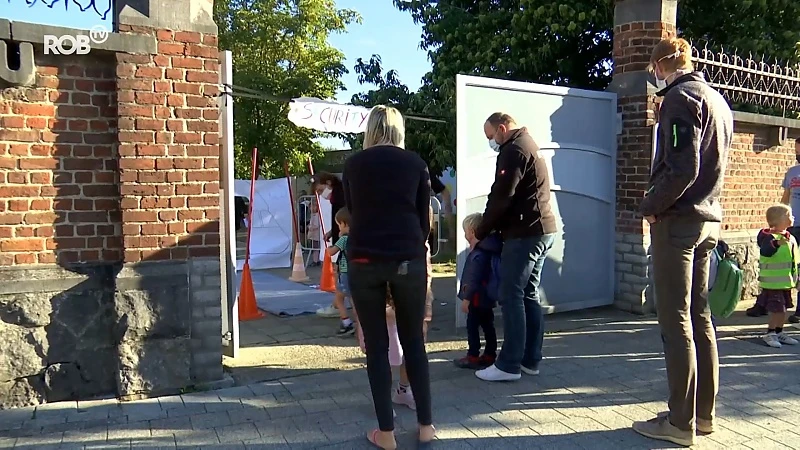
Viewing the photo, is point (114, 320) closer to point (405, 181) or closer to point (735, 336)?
point (405, 181)

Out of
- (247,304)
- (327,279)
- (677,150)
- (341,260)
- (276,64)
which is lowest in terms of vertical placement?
(247,304)

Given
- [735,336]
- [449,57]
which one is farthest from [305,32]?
[735,336]

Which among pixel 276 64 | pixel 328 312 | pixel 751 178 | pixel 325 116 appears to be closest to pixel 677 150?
pixel 325 116

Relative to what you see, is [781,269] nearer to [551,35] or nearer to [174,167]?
[174,167]

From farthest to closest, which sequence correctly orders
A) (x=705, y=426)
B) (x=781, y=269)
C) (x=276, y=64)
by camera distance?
1. (x=276, y=64)
2. (x=781, y=269)
3. (x=705, y=426)

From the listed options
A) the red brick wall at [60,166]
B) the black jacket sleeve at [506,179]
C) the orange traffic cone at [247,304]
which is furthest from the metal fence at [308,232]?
the red brick wall at [60,166]

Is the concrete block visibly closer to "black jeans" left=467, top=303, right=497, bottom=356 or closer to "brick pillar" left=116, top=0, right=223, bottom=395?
"brick pillar" left=116, top=0, right=223, bottom=395

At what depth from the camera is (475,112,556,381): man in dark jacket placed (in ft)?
15.3

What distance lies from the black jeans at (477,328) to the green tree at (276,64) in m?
14.9

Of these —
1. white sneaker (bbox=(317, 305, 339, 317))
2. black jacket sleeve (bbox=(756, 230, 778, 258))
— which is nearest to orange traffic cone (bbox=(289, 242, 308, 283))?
white sneaker (bbox=(317, 305, 339, 317))

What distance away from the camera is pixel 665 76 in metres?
3.88

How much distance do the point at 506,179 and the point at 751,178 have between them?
514 centimetres

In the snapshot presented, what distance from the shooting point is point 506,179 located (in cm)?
464

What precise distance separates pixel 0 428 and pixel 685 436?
398 cm
